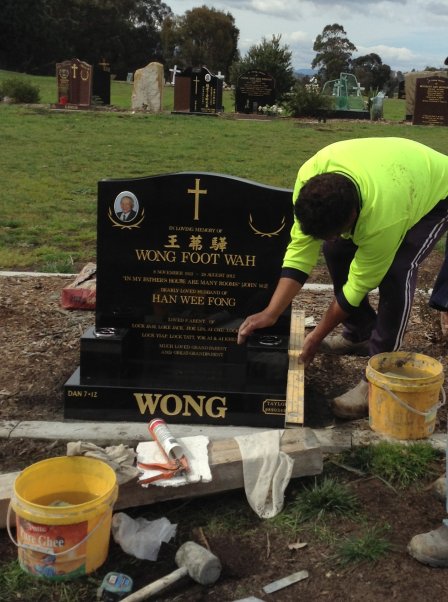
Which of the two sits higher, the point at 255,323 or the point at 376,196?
the point at 376,196

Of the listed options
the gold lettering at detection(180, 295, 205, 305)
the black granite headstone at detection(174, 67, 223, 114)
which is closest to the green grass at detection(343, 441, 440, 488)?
the gold lettering at detection(180, 295, 205, 305)

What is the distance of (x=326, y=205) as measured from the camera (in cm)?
300

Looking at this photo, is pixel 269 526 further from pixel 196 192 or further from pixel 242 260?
pixel 196 192

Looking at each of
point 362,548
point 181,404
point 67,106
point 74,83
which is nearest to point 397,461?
point 362,548

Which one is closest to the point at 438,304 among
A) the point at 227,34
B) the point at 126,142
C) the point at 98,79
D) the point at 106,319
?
the point at 106,319

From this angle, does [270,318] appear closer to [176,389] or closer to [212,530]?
[176,389]

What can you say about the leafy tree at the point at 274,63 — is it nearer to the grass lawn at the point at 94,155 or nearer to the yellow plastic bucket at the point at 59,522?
the grass lawn at the point at 94,155

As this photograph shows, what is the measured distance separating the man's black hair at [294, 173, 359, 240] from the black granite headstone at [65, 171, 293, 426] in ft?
2.28

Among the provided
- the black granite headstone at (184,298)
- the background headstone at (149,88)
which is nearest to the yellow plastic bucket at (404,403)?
the black granite headstone at (184,298)

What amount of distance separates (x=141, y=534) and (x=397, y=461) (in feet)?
3.98

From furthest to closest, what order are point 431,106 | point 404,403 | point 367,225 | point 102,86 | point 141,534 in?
point 102,86
point 431,106
point 404,403
point 367,225
point 141,534

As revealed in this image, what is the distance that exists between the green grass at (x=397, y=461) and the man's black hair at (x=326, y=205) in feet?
3.37

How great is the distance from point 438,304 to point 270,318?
85cm

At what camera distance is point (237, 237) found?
3.84 m
